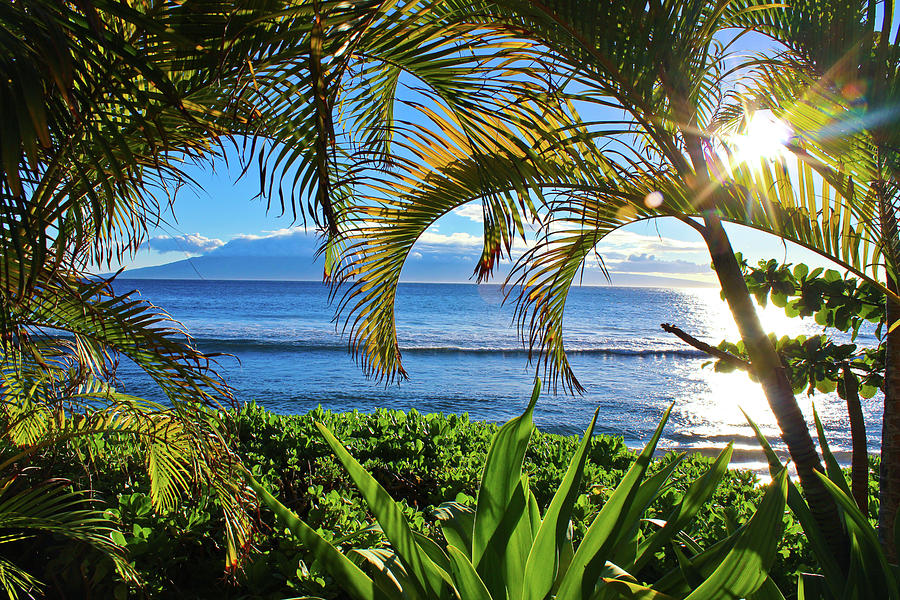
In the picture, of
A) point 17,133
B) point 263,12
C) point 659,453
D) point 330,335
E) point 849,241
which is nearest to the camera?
point 17,133

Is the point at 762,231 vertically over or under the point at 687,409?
over

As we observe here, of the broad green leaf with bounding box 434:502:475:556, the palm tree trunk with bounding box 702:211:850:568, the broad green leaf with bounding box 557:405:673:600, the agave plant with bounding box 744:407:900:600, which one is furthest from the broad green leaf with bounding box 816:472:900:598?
the broad green leaf with bounding box 434:502:475:556

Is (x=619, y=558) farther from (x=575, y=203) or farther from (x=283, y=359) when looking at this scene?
(x=283, y=359)

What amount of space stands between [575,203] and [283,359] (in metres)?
17.6

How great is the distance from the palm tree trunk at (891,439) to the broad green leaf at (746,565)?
1.42m

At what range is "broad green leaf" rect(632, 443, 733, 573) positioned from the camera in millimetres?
1644

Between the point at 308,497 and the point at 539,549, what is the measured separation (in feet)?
6.20

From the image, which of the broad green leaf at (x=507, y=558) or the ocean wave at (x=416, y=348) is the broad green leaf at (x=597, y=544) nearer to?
the broad green leaf at (x=507, y=558)

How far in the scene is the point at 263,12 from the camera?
1452 mm

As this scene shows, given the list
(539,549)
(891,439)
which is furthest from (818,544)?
(539,549)

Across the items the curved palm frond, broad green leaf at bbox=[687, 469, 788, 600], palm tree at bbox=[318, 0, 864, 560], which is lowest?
the curved palm frond

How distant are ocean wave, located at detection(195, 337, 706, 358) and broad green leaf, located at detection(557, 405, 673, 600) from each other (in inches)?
736

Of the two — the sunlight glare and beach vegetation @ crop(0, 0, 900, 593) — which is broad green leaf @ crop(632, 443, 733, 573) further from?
the sunlight glare

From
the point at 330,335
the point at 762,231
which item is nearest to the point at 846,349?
the point at 762,231
